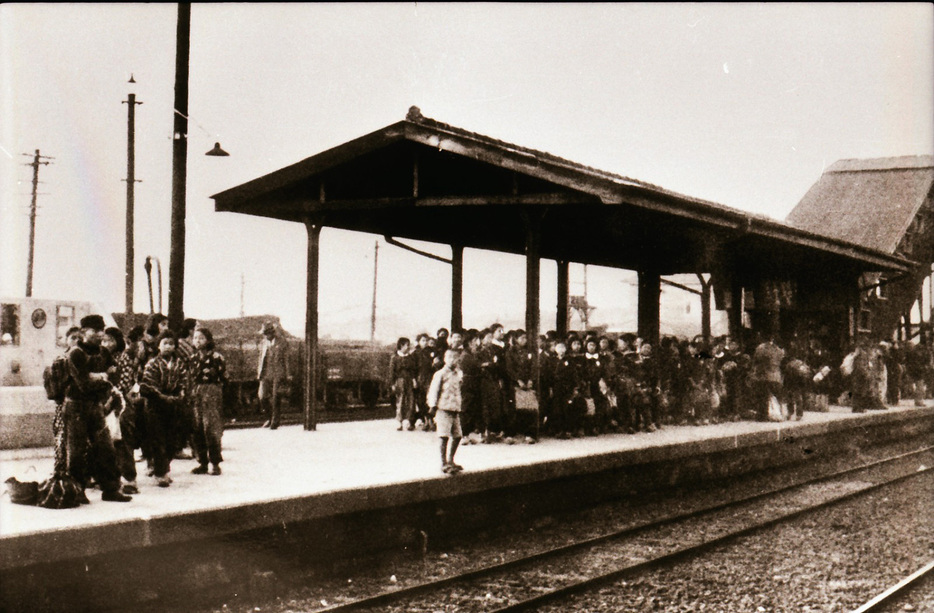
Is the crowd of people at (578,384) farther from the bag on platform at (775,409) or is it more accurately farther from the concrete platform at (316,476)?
the concrete platform at (316,476)

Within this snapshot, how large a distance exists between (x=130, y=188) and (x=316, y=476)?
17.4m

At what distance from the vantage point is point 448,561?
27.2ft

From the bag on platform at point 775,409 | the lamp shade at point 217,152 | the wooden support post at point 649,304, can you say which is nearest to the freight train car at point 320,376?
the wooden support post at point 649,304

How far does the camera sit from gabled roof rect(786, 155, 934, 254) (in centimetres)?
2589

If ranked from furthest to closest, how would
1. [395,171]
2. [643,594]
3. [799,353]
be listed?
[799,353], [395,171], [643,594]

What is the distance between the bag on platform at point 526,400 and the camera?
11.4 metres

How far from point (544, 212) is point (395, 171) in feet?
7.32

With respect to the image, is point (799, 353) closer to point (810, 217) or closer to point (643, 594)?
point (810, 217)

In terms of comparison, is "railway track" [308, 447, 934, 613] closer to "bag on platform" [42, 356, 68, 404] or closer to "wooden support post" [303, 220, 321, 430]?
"bag on platform" [42, 356, 68, 404]

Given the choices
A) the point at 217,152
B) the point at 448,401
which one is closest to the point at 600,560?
the point at 448,401

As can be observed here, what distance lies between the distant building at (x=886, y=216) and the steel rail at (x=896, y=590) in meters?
17.2

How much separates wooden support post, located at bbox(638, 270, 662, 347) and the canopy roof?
2283 mm

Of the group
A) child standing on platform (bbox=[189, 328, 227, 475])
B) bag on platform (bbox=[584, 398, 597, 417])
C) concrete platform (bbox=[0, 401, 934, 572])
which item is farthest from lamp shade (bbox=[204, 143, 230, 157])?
bag on platform (bbox=[584, 398, 597, 417])

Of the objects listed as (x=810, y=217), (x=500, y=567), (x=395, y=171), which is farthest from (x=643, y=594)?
(x=810, y=217)
